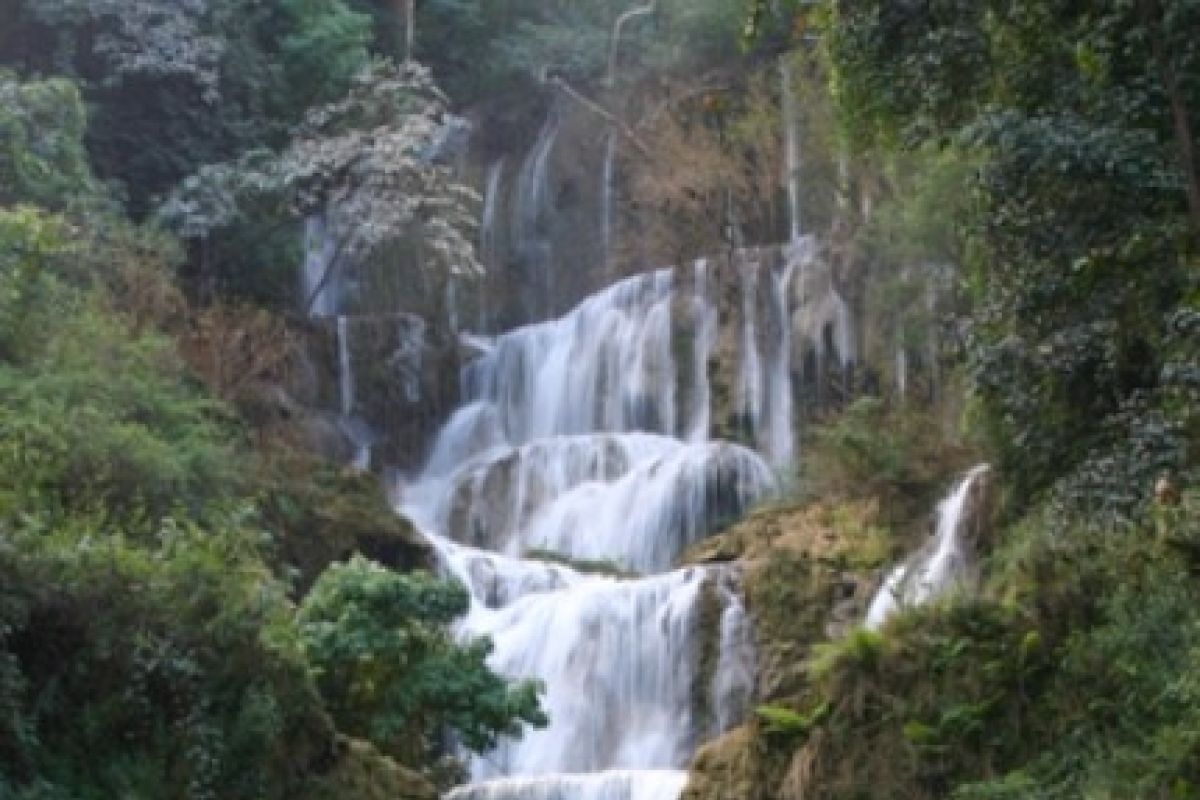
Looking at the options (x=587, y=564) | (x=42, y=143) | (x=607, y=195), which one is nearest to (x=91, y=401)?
(x=42, y=143)

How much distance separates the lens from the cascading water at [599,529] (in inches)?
600

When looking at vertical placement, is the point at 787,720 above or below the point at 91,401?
below

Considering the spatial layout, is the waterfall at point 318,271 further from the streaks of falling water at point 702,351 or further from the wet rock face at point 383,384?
the streaks of falling water at point 702,351

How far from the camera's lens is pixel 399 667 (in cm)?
1200

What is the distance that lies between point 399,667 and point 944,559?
4918 mm

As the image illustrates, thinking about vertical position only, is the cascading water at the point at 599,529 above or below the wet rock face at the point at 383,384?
below

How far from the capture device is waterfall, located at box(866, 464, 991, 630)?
45.9ft

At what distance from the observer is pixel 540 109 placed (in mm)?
29844

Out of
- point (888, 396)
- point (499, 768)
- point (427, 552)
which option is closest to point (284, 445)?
point (427, 552)

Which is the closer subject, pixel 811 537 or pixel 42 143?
pixel 811 537

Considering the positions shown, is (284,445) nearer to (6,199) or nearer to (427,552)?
(427,552)

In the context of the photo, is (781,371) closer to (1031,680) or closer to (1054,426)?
(1054,426)

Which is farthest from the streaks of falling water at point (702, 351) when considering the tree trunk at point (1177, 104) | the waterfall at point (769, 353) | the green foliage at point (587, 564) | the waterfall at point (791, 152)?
the tree trunk at point (1177, 104)

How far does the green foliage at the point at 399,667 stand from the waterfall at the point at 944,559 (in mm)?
3584
